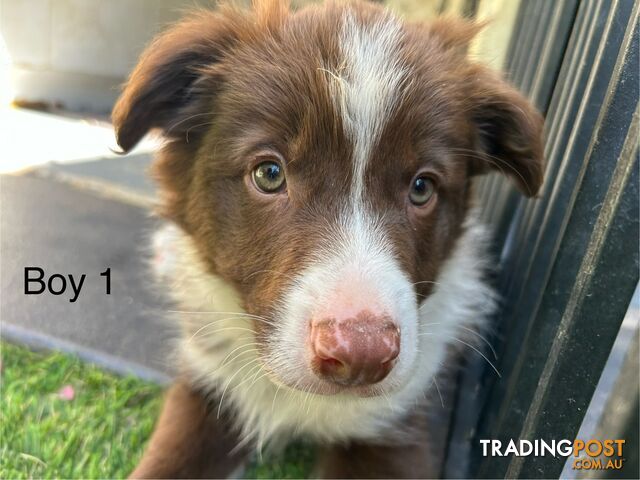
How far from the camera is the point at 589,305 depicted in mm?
1437

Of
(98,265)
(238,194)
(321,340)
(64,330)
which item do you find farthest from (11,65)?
(321,340)

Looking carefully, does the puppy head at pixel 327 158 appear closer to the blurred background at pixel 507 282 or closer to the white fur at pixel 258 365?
the white fur at pixel 258 365

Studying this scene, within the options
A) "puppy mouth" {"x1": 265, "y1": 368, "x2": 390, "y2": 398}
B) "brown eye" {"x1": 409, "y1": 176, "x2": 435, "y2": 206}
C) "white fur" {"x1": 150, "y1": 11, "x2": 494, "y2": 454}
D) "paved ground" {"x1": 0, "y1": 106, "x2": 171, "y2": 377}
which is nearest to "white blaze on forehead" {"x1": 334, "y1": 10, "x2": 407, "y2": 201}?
"white fur" {"x1": 150, "y1": 11, "x2": 494, "y2": 454}

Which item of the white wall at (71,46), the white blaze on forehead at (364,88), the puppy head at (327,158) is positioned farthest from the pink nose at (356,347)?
the white wall at (71,46)

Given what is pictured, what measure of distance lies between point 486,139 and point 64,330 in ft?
6.29

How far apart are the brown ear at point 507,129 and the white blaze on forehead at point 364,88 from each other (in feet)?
1.24

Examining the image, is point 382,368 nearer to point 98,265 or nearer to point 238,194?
point 238,194

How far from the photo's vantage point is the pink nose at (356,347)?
1.39m

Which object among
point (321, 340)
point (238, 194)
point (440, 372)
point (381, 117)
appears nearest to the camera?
point (321, 340)

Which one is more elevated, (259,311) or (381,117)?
(381,117)

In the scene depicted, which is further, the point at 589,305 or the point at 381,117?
the point at 381,117

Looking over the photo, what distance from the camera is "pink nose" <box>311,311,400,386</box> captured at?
1.39 m

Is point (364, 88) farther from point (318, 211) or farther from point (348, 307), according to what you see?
point (348, 307)

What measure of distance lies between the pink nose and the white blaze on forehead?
0.40m
